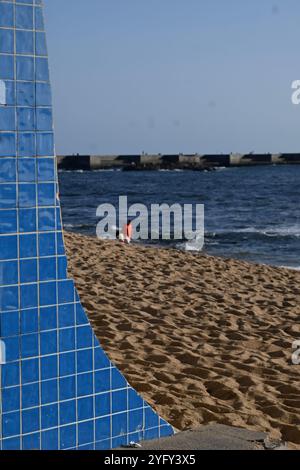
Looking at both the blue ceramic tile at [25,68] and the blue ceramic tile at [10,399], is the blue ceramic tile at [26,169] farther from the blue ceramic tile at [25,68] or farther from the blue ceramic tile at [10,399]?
the blue ceramic tile at [10,399]

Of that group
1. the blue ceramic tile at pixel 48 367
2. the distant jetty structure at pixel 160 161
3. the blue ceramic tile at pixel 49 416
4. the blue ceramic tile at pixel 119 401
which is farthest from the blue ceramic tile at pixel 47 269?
the distant jetty structure at pixel 160 161

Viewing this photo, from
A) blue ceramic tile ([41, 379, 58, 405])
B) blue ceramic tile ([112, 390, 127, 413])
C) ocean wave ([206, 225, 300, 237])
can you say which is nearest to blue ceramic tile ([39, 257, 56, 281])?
blue ceramic tile ([41, 379, 58, 405])

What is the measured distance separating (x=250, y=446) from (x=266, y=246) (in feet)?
64.1

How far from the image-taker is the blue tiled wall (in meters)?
3.99

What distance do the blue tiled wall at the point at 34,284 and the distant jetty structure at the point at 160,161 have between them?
333 ft

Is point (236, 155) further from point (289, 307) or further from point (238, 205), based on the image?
point (289, 307)

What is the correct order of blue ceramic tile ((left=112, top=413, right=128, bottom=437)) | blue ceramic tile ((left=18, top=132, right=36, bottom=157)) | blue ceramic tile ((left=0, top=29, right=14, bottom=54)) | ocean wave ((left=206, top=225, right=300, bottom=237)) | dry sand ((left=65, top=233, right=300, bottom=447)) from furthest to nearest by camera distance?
1. ocean wave ((left=206, top=225, right=300, bottom=237))
2. dry sand ((left=65, top=233, right=300, bottom=447))
3. blue ceramic tile ((left=112, top=413, right=128, bottom=437))
4. blue ceramic tile ((left=18, top=132, right=36, bottom=157))
5. blue ceramic tile ((left=0, top=29, right=14, bottom=54))

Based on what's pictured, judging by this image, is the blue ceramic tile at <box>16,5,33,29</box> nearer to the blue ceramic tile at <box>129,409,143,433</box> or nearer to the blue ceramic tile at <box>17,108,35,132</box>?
the blue ceramic tile at <box>17,108,35,132</box>

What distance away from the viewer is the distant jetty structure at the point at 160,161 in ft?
349

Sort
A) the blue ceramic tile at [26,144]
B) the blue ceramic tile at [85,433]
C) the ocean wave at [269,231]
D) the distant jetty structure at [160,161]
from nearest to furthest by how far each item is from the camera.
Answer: the blue ceramic tile at [26,144]
the blue ceramic tile at [85,433]
the ocean wave at [269,231]
the distant jetty structure at [160,161]

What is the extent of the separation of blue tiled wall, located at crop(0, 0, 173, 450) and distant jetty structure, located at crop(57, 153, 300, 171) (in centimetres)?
10143

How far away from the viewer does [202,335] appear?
320 inches


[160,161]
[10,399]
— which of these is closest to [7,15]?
[10,399]
